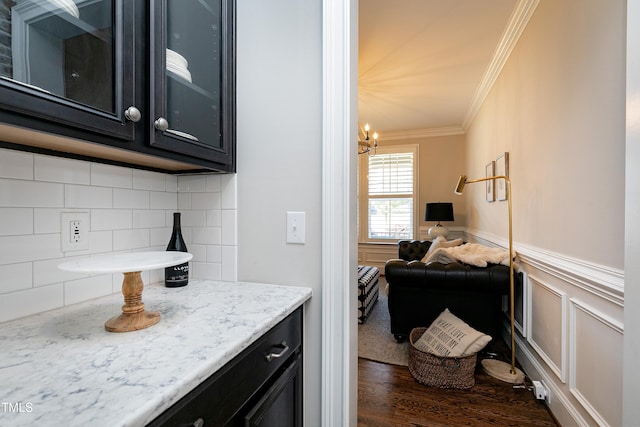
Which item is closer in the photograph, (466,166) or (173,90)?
(173,90)

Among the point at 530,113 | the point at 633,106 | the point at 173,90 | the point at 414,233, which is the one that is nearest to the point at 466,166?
the point at 414,233

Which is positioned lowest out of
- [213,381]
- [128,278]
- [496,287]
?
[496,287]

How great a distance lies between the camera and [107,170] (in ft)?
3.29

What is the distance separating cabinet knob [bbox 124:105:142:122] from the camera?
74 centimetres

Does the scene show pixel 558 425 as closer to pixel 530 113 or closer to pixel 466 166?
pixel 530 113

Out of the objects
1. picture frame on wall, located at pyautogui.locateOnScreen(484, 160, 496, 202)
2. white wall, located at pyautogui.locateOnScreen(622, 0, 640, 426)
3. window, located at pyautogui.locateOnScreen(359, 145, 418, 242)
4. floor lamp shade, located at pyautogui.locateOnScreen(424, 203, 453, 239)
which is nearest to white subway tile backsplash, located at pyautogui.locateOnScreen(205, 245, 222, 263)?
white wall, located at pyautogui.locateOnScreen(622, 0, 640, 426)

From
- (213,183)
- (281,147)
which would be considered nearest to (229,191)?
(213,183)

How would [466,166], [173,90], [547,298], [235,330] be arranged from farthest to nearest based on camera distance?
[466,166] → [547,298] → [173,90] → [235,330]

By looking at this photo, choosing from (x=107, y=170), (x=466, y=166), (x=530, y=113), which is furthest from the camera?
(x=466, y=166)

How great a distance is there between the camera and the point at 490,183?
3.39 m

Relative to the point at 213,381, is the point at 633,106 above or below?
above

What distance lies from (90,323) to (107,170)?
20.8 inches

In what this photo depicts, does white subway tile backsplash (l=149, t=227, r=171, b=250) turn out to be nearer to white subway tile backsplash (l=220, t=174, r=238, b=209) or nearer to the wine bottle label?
the wine bottle label

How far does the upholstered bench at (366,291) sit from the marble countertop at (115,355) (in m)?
2.09
